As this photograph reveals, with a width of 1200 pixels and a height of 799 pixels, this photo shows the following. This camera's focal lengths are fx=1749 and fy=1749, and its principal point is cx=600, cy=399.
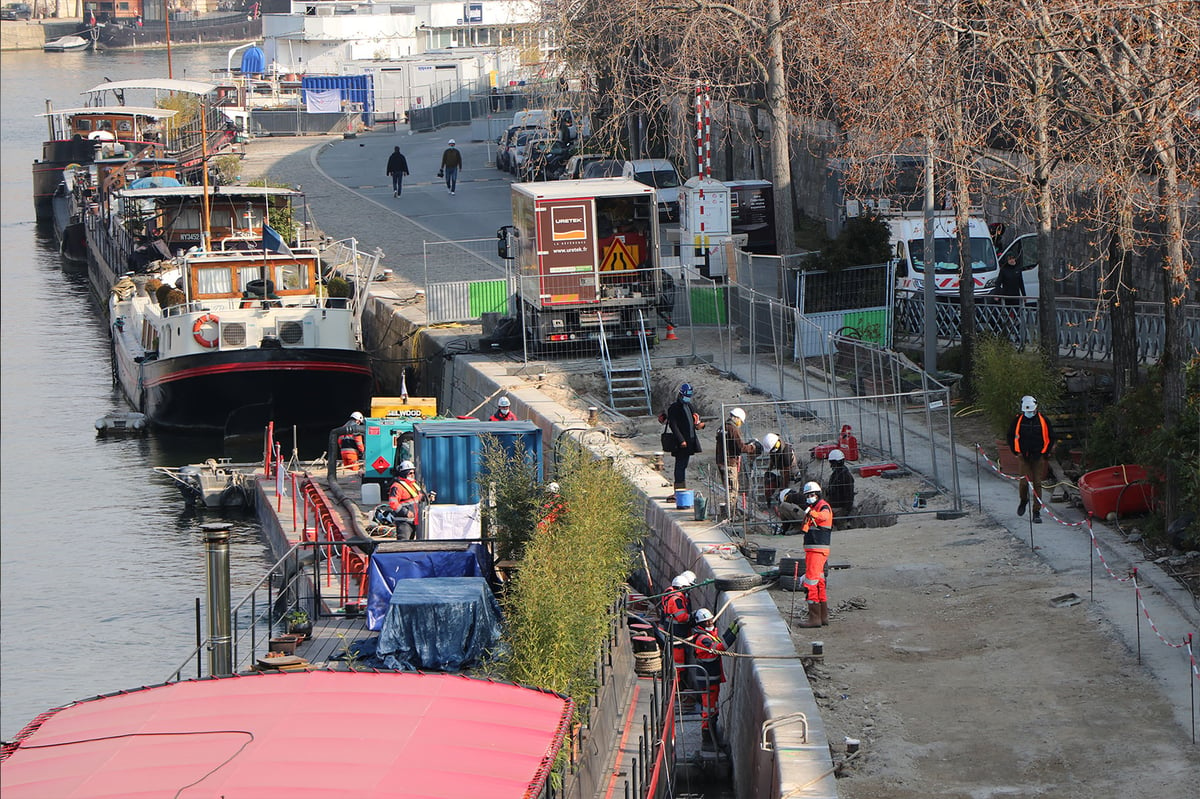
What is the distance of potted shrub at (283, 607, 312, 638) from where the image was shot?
17094 millimetres

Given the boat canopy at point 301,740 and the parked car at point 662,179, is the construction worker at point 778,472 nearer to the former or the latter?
the boat canopy at point 301,740

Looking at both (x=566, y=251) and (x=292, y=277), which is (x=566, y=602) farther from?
(x=292, y=277)

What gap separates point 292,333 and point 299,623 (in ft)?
63.9

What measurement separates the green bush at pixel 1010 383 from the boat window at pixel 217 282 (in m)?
20.0

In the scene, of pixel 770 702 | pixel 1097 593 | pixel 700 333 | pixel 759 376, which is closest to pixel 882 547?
pixel 1097 593

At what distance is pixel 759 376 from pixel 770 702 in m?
14.6

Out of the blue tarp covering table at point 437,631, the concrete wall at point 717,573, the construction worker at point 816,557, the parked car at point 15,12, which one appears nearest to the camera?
the concrete wall at point 717,573

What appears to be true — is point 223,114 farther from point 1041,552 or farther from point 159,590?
point 1041,552

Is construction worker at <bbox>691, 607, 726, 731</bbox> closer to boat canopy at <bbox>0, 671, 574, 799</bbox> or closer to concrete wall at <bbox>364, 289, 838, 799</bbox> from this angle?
concrete wall at <bbox>364, 289, 838, 799</bbox>

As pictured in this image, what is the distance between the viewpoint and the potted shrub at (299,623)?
56.1 feet

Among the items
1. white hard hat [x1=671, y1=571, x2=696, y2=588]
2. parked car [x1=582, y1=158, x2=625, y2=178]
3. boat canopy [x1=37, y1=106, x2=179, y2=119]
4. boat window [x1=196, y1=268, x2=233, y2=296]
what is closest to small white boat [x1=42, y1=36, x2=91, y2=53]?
boat canopy [x1=37, y1=106, x2=179, y2=119]

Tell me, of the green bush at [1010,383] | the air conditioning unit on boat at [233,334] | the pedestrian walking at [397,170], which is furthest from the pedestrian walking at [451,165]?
the green bush at [1010,383]

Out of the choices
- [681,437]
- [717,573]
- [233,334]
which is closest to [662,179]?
[233,334]

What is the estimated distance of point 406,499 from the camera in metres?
21.5
